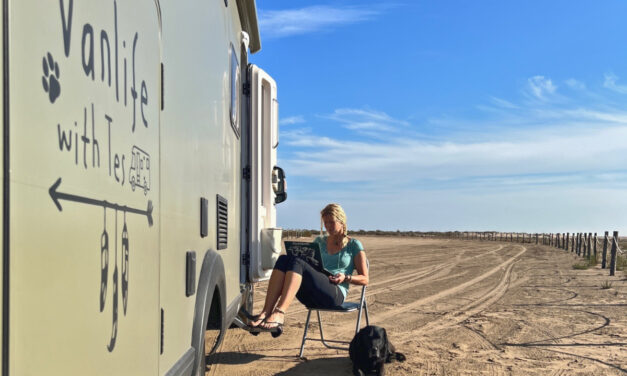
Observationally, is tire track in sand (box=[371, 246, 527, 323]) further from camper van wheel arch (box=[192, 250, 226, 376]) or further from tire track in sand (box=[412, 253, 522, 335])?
camper van wheel arch (box=[192, 250, 226, 376])

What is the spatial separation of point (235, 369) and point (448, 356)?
202 centimetres

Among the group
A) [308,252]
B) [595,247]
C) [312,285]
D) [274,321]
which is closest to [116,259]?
[274,321]

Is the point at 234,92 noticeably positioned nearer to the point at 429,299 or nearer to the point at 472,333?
the point at 472,333

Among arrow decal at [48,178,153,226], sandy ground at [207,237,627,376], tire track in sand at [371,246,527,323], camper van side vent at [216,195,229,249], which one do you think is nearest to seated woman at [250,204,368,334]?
sandy ground at [207,237,627,376]

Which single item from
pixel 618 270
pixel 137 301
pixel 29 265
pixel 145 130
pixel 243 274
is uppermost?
pixel 145 130

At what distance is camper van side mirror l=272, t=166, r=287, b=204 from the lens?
586 centimetres

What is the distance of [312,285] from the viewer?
16.6 feet

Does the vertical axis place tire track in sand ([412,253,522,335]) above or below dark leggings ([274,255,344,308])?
below

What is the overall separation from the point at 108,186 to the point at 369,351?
3.51 meters

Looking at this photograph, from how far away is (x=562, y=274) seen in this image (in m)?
14.6

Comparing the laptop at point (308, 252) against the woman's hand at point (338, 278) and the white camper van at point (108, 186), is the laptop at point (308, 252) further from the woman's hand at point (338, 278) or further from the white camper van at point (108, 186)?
the white camper van at point (108, 186)

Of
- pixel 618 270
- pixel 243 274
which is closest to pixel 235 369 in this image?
pixel 243 274

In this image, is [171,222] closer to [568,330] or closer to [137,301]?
[137,301]

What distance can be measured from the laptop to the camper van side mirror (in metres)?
0.83
